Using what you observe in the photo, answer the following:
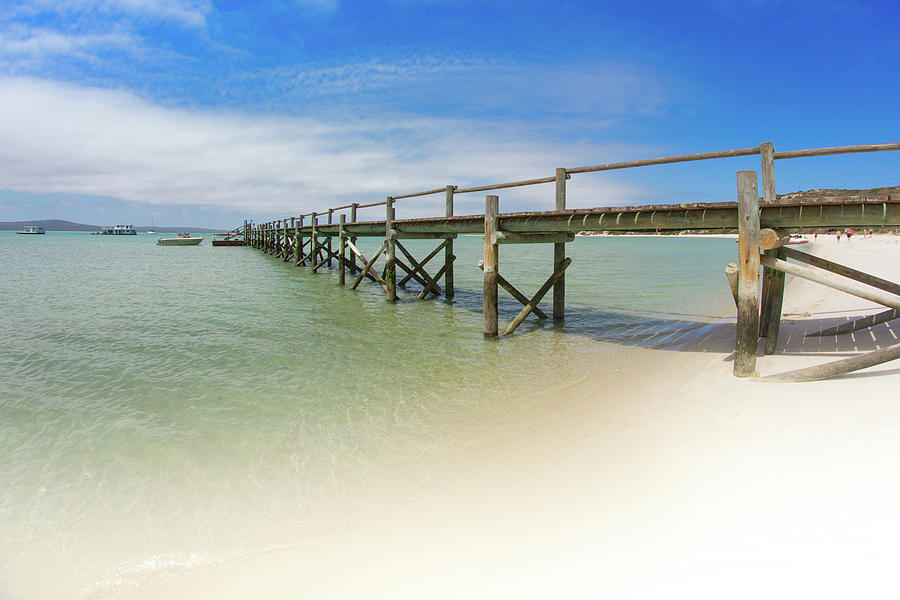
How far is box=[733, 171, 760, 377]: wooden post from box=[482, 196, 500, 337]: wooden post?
4656 millimetres

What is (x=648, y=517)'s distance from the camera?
302 cm

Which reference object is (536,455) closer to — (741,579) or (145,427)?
(741,579)

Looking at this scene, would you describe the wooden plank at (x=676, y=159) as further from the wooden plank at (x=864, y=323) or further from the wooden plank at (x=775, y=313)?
the wooden plank at (x=864, y=323)

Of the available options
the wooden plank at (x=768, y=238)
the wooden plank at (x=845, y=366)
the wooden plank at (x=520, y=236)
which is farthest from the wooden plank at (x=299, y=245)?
the wooden plank at (x=845, y=366)

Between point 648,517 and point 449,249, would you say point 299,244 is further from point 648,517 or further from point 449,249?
point 648,517

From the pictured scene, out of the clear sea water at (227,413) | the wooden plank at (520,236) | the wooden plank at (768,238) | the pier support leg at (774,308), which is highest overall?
the wooden plank at (520,236)

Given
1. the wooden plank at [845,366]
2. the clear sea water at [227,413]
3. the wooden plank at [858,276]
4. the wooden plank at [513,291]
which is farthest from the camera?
the wooden plank at [513,291]

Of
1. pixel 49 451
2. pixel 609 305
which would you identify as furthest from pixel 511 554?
pixel 609 305

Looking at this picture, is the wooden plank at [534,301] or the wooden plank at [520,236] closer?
the wooden plank at [520,236]

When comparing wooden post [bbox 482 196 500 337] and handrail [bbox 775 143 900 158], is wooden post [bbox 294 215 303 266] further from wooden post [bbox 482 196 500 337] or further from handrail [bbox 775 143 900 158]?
handrail [bbox 775 143 900 158]

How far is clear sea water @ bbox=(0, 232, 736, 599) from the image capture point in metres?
3.38

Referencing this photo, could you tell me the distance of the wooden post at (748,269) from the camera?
5715 millimetres

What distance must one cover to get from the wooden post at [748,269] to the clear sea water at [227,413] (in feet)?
6.29

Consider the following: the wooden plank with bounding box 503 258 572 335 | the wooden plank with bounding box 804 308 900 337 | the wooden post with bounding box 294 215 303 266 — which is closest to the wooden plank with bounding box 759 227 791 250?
the wooden plank with bounding box 804 308 900 337
